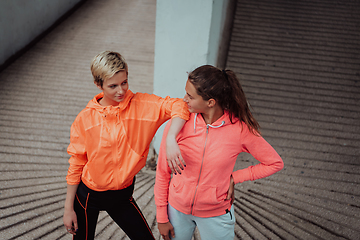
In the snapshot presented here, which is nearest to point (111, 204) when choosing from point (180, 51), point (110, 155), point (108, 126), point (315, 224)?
point (110, 155)

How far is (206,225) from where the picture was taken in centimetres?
118

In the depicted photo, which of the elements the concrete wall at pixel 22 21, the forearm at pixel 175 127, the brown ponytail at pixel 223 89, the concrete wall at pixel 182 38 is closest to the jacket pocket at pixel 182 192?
the forearm at pixel 175 127

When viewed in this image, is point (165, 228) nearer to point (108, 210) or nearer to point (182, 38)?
point (108, 210)

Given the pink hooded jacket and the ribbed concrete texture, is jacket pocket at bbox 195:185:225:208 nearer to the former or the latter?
the pink hooded jacket

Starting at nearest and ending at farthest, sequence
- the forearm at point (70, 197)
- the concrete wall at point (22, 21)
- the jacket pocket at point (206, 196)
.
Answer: the jacket pocket at point (206, 196), the forearm at point (70, 197), the concrete wall at point (22, 21)

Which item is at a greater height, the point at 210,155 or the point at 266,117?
the point at 210,155

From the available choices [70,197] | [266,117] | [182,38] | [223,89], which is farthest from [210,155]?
[266,117]

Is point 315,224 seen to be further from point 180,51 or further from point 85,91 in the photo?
point 85,91

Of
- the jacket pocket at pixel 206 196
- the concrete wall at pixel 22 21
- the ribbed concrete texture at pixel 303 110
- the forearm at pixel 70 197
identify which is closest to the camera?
the jacket pocket at pixel 206 196

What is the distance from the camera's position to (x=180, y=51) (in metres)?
2.15

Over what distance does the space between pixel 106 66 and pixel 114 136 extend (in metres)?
0.31

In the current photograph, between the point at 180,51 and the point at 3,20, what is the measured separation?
10.0ft

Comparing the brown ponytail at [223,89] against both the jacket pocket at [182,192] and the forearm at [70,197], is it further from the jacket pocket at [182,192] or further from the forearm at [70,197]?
the forearm at [70,197]

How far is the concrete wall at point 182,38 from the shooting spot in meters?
1.99
